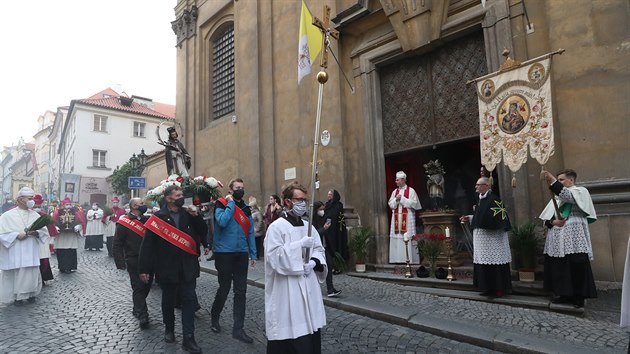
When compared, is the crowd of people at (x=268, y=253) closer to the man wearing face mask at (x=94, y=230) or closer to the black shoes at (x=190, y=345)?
the black shoes at (x=190, y=345)

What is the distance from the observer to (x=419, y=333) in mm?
5379

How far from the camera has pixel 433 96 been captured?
9.26 m

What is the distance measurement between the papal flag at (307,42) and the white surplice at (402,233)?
4.06m

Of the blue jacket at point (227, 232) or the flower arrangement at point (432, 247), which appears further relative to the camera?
the flower arrangement at point (432, 247)

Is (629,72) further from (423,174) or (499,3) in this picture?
(423,174)

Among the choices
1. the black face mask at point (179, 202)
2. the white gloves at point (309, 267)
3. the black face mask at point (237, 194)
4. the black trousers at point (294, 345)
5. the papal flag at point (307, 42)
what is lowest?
the black trousers at point (294, 345)

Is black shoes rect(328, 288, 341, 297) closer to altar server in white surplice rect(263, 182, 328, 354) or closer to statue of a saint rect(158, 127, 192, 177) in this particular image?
altar server in white surplice rect(263, 182, 328, 354)

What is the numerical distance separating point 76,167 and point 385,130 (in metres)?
38.1

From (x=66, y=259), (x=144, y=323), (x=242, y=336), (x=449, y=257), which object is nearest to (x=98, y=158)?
(x=66, y=259)

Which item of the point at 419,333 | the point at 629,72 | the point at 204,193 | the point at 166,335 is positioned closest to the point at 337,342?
the point at 419,333

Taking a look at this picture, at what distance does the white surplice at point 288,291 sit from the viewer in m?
3.48

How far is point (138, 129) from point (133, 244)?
4002 centimetres

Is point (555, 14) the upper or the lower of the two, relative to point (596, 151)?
upper

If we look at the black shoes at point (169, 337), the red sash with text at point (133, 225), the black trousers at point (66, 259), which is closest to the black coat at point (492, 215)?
the black shoes at point (169, 337)
